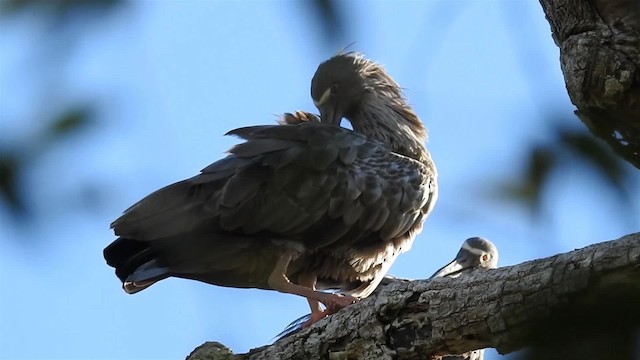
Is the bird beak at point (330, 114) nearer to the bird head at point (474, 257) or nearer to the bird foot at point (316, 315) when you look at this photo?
the bird head at point (474, 257)

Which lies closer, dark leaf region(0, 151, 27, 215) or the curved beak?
dark leaf region(0, 151, 27, 215)

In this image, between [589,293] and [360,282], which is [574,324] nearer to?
[589,293]

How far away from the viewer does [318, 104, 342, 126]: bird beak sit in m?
7.43

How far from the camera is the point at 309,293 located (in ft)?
19.9

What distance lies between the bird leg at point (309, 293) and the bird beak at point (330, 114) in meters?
1.55

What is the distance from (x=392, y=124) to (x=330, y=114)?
52 cm

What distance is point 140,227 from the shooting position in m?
5.82

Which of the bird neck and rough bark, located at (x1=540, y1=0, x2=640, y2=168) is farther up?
the bird neck

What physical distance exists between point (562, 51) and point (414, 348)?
1.30 m

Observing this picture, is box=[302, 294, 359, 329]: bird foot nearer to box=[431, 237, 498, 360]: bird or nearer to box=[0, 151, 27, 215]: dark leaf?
box=[431, 237, 498, 360]: bird

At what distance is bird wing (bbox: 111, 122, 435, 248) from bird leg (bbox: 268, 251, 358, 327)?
180 millimetres

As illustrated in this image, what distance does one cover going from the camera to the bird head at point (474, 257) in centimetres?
734

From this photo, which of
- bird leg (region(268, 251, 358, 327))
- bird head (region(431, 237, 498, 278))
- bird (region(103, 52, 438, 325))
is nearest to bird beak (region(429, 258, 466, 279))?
bird head (region(431, 237, 498, 278))

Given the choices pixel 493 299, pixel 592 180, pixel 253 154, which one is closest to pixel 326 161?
pixel 253 154
